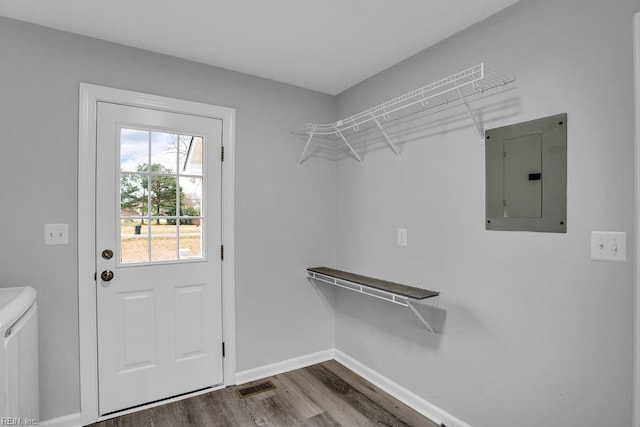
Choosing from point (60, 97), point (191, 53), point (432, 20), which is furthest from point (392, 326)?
point (60, 97)

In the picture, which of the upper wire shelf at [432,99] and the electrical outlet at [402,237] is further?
the electrical outlet at [402,237]

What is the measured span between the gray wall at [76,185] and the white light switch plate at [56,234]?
3 centimetres

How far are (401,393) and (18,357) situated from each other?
210 cm

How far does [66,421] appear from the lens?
6.64ft

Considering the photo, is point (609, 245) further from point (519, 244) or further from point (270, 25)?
point (270, 25)

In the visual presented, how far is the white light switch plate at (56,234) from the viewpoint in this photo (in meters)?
1.98

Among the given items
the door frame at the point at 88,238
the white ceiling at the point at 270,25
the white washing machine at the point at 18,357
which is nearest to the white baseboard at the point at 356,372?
the door frame at the point at 88,238

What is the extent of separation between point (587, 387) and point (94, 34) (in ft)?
10.1

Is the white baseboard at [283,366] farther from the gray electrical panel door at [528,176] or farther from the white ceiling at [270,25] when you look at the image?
the white ceiling at [270,25]

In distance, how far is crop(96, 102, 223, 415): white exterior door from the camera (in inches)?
84.8

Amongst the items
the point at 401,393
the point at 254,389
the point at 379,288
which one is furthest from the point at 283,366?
the point at 379,288

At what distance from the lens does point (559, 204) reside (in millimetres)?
1577

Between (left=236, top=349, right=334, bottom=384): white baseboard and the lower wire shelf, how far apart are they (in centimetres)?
64

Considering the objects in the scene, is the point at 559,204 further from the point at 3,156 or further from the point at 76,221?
the point at 3,156
